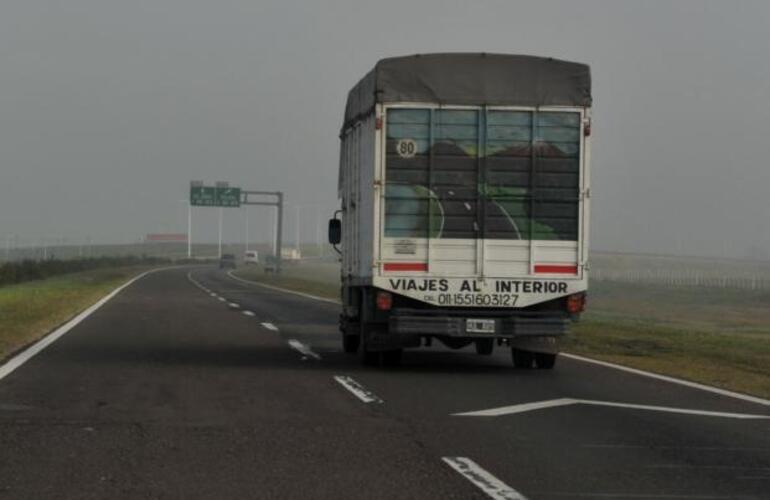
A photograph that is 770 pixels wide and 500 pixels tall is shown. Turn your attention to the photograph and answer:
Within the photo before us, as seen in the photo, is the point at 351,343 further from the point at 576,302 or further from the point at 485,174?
the point at 485,174

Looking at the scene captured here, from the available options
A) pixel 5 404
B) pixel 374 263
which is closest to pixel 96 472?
pixel 5 404

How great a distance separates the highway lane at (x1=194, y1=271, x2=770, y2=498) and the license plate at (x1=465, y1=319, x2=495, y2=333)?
0.62 metres

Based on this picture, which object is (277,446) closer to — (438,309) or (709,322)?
(438,309)

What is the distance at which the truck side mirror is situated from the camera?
59.9ft

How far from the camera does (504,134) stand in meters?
14.2

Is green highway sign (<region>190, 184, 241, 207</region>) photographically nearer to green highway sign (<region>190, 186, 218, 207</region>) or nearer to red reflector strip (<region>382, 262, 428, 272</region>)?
green highway sign (<region>190, 186, 218, 207</region>)

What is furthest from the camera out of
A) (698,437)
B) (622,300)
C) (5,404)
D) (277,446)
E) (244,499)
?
(622,300)

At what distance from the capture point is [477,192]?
46.6 feet

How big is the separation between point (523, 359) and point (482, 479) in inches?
334

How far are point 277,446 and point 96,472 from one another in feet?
5.37

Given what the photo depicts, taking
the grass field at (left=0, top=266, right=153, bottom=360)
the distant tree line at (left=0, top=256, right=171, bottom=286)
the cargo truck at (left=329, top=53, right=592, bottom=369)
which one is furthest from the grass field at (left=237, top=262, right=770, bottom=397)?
the distant tree line at (left=0, top=256, right=171, bottom=286)

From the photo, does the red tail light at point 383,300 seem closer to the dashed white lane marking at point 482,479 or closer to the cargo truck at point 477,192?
the cargo truck at point 477,192

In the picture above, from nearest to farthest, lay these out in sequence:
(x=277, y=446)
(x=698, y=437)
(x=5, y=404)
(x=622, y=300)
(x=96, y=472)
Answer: (x=96, y=472) → (x=277, y=446) → (x=698, y=437) → (x=5, y=404) → (x=622, y=300)

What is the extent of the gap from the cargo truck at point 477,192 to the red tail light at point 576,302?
8cm
